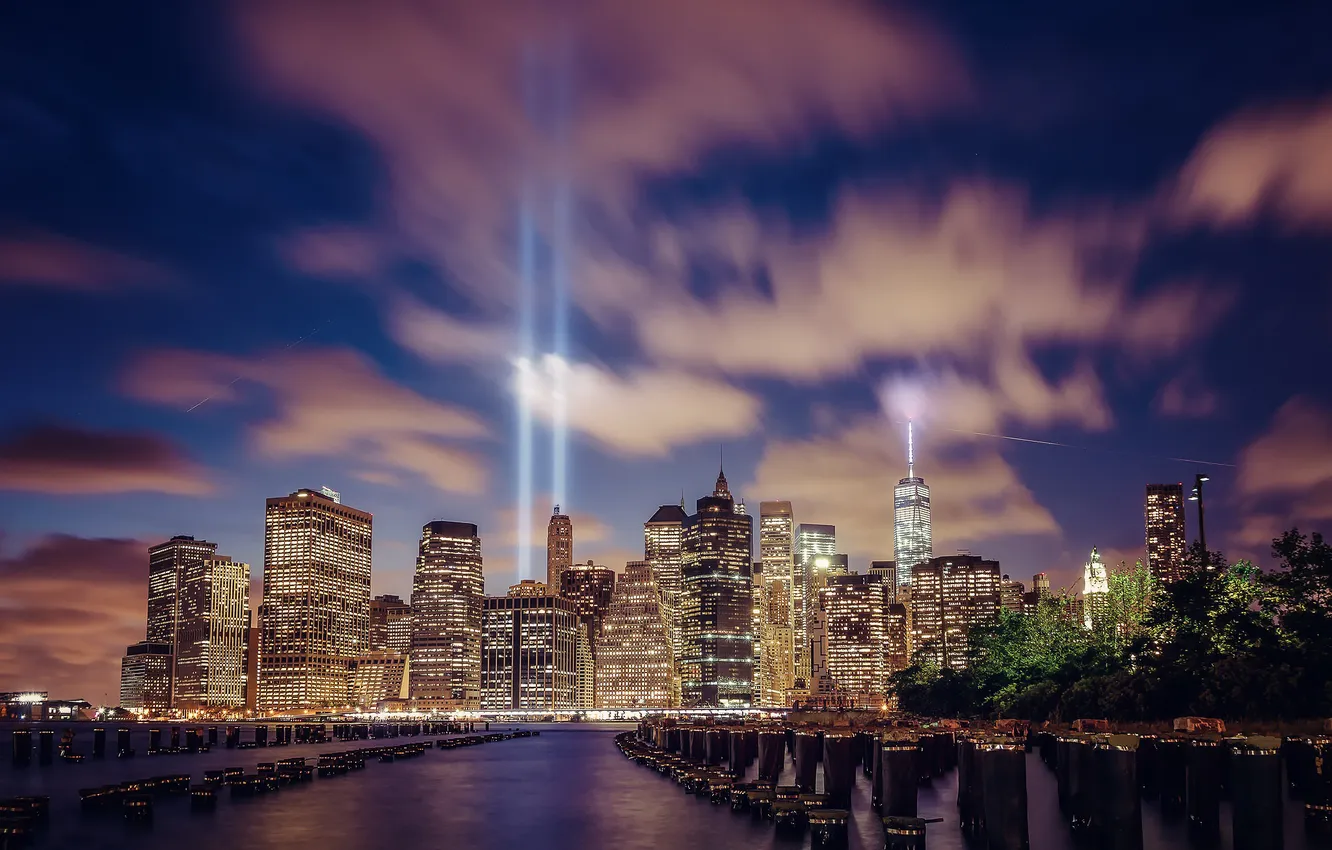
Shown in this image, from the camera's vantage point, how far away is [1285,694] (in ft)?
258

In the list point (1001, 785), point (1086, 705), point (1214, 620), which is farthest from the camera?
point (1086, 705)

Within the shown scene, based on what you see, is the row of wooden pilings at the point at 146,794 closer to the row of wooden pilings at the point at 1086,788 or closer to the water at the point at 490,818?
the water at the point at 490,818

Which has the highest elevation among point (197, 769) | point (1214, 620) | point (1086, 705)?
point (1214, 620)

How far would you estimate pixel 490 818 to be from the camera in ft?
276

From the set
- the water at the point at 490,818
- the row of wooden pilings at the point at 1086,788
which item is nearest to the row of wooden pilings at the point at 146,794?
the water at the point at 490,818

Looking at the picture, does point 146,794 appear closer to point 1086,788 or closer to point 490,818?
point 490,818

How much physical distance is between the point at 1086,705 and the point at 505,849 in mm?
62054

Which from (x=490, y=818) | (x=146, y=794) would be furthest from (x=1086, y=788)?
(x=146, y=794)

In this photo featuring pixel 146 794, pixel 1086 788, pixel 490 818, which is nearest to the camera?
pixel 1086 788

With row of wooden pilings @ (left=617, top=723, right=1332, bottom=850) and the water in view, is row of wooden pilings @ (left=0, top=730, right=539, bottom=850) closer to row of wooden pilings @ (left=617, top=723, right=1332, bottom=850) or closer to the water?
the water

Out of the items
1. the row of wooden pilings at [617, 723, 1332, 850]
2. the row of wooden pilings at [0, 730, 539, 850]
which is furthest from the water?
the row of wooden pilings at [617, 723, 1332, 850]

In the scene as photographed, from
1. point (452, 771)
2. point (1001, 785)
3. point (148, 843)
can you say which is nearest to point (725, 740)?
point (452, 771)

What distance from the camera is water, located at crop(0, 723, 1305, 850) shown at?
62.3 metres

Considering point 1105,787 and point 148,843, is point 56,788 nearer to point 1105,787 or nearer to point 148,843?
point 148,843
